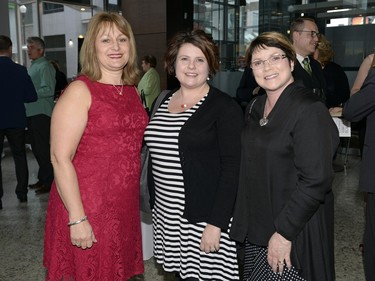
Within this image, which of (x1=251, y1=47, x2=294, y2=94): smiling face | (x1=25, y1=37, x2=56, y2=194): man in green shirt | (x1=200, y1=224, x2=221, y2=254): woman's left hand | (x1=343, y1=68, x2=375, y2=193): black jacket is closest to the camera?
(x1=251, y1=47, x2=294, y2=94): smiling face

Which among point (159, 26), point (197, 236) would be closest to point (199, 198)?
point (197, 236)

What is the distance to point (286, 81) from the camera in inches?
66.8

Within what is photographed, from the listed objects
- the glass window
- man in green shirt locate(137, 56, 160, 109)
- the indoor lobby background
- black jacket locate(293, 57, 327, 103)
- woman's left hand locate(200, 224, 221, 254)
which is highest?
the glass window

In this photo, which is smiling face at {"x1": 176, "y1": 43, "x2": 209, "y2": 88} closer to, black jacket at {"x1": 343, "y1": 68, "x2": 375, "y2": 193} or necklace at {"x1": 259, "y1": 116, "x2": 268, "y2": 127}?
necklace at {"x1": 259, "y1": 116, "x2": 268, "y2": 127}

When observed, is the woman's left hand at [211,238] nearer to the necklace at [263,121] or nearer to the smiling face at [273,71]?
the necklace at [263,121]

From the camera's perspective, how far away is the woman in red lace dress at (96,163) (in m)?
1.75

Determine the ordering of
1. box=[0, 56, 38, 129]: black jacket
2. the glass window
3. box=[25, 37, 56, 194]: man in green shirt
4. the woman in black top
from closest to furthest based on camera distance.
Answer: the woman in black top → box=[0, 56, 38, 129]: black jacket → box=[25, 37, 56, 194]: man in green shirt → the glass window

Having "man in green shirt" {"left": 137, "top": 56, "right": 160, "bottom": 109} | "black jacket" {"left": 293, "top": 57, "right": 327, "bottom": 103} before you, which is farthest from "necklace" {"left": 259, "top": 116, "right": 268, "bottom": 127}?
"man in green shirt" {"left": 137, "top": 56, "right": 160, "bottom": 109}

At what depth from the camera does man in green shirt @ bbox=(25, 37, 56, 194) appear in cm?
504

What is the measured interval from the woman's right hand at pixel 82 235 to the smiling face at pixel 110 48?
2.37 ft

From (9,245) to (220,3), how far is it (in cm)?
764

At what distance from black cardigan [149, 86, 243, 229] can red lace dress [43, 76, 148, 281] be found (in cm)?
27

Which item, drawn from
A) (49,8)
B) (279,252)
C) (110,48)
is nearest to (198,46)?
(110,48)

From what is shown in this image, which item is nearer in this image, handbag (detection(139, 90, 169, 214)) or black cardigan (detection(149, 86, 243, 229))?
black cardigan (detection(149, 86, 243, 229))
